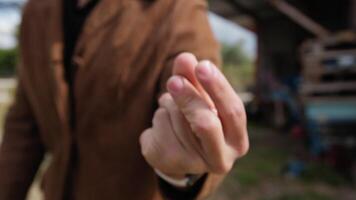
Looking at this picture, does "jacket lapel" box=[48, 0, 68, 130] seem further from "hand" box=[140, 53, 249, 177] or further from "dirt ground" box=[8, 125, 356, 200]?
"dirt ground" box=[8, 125, 356, 200]

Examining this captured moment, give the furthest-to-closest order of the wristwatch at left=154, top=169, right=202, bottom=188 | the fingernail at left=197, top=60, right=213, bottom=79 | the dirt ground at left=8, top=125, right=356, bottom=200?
the dirt ground at left=8, top=125, right=356, bottom=200 → the wristwatch at left=154, top=169, right=202, bottom=188 → the fingernail at left=197, top=60, right=213, bottom=79

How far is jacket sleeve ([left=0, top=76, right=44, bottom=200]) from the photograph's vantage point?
1.34 m

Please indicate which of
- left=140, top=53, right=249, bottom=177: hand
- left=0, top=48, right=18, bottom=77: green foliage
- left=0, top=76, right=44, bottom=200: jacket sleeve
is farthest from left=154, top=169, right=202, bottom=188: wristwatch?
left=0, top=48, right=18, bottom=77: green foliage

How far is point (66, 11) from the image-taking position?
120 cm

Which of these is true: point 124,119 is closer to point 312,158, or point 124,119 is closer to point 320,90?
point 320,90

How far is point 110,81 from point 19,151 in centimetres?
45

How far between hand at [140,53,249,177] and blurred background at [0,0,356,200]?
1.97 meters

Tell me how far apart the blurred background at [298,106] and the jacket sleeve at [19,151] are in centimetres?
124

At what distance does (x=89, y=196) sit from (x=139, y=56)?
360 millimetres

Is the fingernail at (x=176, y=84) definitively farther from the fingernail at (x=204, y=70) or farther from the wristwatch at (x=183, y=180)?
the wristwatch at (x=183, y=180)

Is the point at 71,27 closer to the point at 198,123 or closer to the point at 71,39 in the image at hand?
the point at 71,39

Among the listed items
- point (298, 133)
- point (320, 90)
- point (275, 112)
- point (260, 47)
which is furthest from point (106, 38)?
point (260, 47)

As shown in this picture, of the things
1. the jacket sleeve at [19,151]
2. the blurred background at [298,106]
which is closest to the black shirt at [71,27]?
the jacket sleeve at [19,151]

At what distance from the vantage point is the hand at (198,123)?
26.2 inches
